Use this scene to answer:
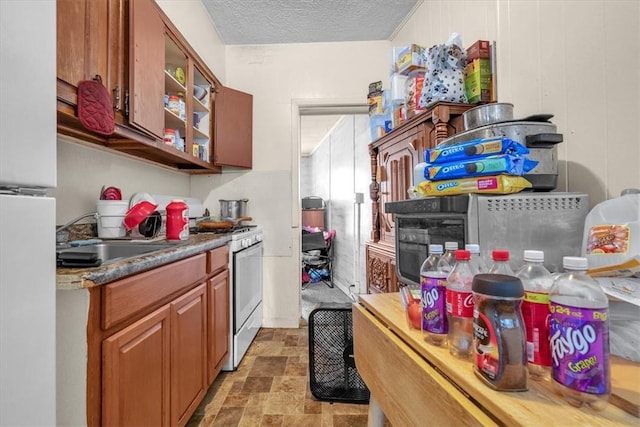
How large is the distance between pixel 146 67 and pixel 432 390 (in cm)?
187

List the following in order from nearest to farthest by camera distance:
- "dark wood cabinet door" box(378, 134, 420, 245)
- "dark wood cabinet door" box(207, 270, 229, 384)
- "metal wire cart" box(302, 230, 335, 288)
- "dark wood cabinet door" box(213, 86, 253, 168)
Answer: "dark wood cabinet door" box(207, 270, 229, 384)
"dark wood cabinet door" box(378, 134, 420, 245)
"dark wood cabinet door" box(213, 86, 253, 168)
"metal wire cart" box(302, 230, 335, 288)

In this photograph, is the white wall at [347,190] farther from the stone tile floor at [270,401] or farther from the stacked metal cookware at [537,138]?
the stacked metal cookware at [537,138]

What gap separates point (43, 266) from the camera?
547 millimetres

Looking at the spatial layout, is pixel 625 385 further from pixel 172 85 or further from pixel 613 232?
pixel 172 85

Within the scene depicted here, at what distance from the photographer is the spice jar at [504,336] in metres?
0.48

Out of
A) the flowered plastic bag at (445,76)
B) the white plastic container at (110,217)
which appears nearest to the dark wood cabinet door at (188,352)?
the white plastic container at (110,217)

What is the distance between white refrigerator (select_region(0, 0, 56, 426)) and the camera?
472 millimetres

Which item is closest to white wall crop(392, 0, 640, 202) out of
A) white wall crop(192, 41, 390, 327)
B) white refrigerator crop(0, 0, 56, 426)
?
white wall crop(192, 41, 390, 327)

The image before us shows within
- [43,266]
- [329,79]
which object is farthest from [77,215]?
[329,79]

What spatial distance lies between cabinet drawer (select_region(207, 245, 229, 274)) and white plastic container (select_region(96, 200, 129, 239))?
1.69ft

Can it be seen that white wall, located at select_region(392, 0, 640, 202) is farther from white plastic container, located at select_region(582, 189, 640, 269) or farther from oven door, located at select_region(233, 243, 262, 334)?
oven door, located at select_region(233, 243, 262, 334)

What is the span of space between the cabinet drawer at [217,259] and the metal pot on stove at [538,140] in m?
1.49

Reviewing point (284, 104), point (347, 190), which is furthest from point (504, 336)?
point (347, 190)

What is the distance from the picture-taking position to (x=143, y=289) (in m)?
1.02
